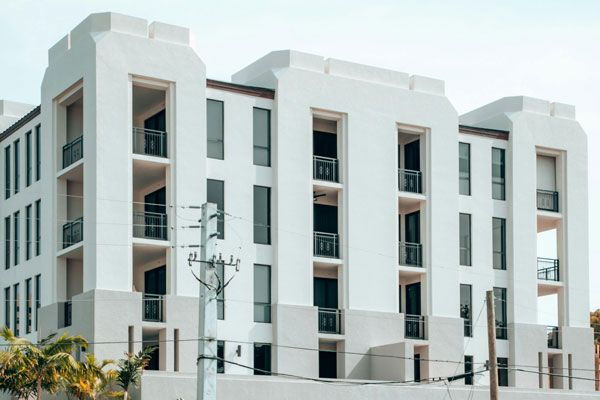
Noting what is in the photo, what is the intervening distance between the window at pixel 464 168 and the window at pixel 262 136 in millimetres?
10141

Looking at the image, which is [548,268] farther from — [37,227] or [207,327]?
[207,327]

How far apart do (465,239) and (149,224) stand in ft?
51.4

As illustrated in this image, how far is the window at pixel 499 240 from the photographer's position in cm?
6656

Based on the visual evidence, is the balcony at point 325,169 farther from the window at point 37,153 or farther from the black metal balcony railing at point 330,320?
the window at point 37,153

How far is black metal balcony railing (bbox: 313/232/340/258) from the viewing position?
6116cm

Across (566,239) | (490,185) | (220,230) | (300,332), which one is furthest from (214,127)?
(566,239)

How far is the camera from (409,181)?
6431 centimetres

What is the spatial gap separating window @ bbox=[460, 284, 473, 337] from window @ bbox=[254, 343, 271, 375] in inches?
421

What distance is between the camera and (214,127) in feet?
194

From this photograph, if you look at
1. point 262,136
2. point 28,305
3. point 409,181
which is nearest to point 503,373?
point 409,181

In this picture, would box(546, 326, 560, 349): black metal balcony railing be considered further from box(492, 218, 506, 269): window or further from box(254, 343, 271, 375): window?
box(254, 343, 271, 375): window

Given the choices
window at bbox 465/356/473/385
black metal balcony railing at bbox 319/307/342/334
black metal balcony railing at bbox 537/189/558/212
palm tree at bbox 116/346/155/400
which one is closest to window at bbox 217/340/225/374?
black metal balcony railing at bbox 319/307/342/334

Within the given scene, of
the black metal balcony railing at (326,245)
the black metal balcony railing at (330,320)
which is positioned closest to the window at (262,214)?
the black metal balcony railing at (326,245)

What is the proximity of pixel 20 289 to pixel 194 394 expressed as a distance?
1265 centimetres
